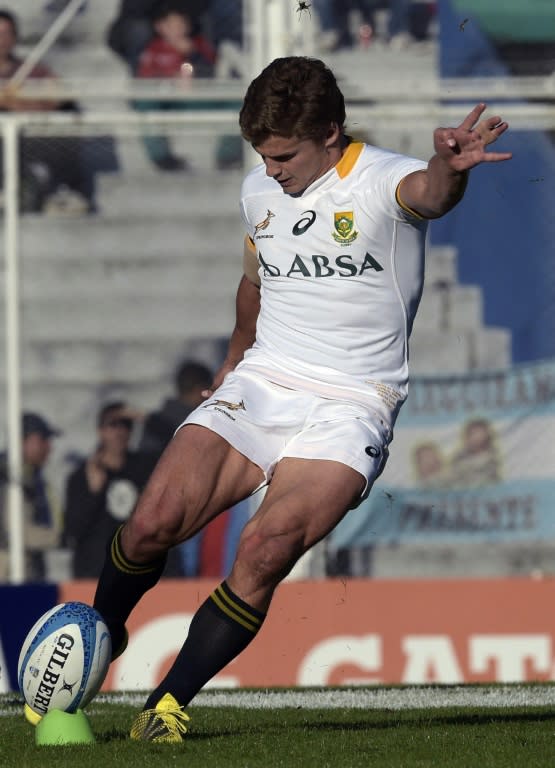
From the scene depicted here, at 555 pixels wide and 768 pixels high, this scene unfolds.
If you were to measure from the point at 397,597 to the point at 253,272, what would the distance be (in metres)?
3.33

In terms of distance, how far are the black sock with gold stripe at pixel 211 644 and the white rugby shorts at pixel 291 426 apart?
0.52m

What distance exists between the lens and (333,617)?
8391mm

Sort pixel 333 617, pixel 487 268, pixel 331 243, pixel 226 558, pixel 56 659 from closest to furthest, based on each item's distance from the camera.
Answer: pixel 56 659 < pixel 331 243 < pixel 333 617 < pixel 226 558 < pixel 487 268

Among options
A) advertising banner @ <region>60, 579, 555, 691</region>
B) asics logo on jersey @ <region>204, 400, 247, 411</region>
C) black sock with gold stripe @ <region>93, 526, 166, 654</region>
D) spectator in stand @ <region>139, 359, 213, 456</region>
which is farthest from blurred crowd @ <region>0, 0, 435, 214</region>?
black sock with gold stripe @ <region>93, 526, 166, 654</region>

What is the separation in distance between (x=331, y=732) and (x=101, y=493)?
5695 mm

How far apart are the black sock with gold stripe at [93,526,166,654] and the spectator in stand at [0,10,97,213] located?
20.9 feet

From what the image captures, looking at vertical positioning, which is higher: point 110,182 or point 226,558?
point 110,182

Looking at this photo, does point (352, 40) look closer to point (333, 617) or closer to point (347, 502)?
point (333, 617)

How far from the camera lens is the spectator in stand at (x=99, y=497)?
10.6 meters

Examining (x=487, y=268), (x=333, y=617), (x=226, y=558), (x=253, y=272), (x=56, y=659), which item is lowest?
(x=226, y=558)

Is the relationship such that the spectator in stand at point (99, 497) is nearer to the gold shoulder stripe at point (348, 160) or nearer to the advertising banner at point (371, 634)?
the advertising banner at point (371, 634)

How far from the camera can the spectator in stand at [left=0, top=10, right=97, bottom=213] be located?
11266 millimetres

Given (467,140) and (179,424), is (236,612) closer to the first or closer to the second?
(467,140)

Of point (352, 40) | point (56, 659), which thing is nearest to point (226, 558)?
point (352, 40)
